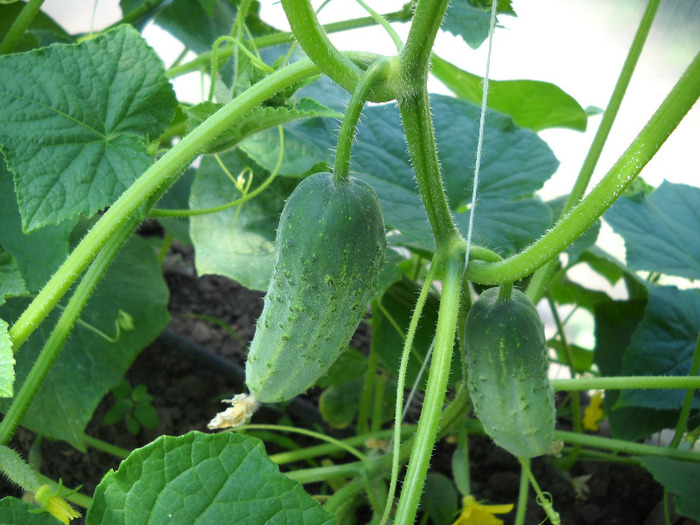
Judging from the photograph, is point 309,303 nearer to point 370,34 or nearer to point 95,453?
point 95,453

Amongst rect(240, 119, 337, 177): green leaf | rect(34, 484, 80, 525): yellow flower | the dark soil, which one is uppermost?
rect(240, 119, 337, 177): green leaf

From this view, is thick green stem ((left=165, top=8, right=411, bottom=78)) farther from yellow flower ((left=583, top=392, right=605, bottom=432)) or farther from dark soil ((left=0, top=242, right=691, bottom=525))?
yellow flower ((left=583, top=392, right=605, bottom=432))

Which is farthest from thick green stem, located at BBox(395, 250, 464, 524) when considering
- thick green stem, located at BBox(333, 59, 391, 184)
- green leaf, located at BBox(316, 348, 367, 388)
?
green leaf, located at BBox(316, 348, 367, 388)

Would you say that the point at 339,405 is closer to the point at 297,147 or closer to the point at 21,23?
the point at 297,147

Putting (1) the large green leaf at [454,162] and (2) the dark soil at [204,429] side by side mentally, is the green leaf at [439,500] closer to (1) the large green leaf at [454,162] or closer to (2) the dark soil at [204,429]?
(2) the dark soil at [204,429]

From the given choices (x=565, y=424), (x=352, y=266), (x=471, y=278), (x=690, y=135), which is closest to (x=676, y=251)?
(x=690, y=135)
